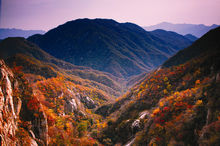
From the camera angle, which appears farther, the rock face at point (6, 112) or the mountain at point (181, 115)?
the mountain at point (181, 115)

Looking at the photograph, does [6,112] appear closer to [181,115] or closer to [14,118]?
[14,118]

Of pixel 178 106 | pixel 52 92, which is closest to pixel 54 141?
pixel 178 106

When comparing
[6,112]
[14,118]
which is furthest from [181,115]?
[6,112]

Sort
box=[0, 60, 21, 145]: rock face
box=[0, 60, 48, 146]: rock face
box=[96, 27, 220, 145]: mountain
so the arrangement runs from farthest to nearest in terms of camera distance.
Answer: box=[96, 27, 220, 145]: mountain < box=[0, 60, 48, 146]: rock face < box=[0, 60, 21, 145]: rock face

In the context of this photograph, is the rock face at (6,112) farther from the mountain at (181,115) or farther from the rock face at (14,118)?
the mountain at (181,115)

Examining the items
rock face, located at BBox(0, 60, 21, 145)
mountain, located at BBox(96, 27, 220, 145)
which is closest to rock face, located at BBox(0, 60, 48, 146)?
rock face, located at BBox(0, 60, 21, 145)

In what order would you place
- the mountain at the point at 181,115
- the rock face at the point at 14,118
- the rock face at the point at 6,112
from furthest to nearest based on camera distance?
1. the mountain at the point at 181,115
2. the rock face at the point at 14,118
3. the rock face at the point at 6,112

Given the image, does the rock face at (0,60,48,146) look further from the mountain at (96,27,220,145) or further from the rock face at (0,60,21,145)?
the mountain at (96,27,220,145)

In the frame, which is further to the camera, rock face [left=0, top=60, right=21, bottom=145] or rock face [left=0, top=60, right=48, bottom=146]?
rock face [left=0, top=60, right=48, bottom=146]

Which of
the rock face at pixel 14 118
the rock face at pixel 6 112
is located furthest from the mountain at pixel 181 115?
the rock face at pixel 6 112

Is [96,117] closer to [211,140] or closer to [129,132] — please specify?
[129,132]

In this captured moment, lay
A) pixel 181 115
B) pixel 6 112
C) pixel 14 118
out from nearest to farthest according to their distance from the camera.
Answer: pixel 6 112
pixel 14 118
pixel 181 115

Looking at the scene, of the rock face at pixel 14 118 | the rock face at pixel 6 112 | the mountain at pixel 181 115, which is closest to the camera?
the rock face at pixel 6 112
